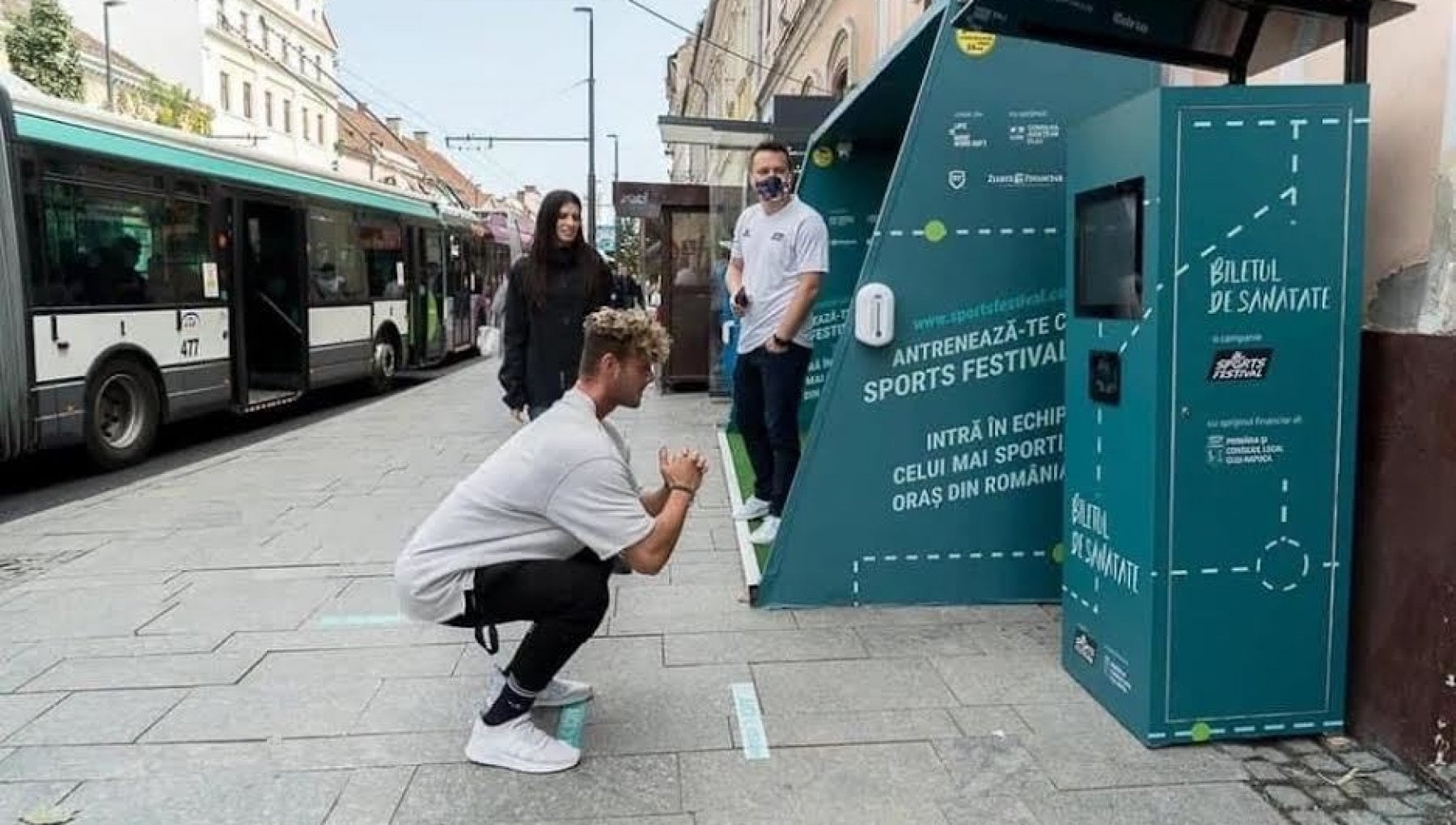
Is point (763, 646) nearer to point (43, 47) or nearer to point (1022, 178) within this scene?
point (1022, 178)

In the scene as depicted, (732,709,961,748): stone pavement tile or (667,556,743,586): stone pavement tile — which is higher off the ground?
(667,556,743,586): stone pavement tile

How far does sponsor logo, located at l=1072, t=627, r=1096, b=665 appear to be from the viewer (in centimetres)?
360

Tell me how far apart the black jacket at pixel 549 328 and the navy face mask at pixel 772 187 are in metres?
0.81

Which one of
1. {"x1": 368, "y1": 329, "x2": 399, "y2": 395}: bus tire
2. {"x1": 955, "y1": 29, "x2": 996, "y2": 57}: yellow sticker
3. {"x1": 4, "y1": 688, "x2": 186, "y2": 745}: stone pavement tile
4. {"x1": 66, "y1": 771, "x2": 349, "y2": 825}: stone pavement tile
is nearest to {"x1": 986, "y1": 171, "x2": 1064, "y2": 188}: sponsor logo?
{"x1": 955, "y1": 29, "x2": 996, "y2": 57}: yellow sticker

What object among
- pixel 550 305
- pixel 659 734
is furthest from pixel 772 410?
pixel 659 734

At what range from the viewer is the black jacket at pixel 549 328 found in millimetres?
4984

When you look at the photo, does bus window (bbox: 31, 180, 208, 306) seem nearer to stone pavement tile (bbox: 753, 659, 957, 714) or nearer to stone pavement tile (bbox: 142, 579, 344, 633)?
stone pavement tile (bbox: 142, 579, 344, 633)

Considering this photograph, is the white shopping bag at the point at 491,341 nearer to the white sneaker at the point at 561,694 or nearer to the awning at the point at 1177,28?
the white sneaker at the point at 561,694

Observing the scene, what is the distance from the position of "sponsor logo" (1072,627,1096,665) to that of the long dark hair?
2.68 metres

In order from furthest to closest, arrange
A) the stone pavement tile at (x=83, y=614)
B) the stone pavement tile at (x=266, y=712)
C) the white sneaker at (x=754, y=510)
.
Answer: the white sneaker at (x=754, y=510) < the stone pavement tile at (x=83, y=614) < the stone pavement tile at (x=266, y=712)

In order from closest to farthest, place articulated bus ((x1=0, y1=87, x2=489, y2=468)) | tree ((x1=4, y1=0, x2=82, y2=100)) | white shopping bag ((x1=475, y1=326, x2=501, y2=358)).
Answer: white shopping bag ((x1=475, y1=326, x2=501, y2=358)) < articulated bus ((x1=0, y1=87, x2=489, y2=468)) < tree ((x1=4, y1=0, x2=82, y2=100))

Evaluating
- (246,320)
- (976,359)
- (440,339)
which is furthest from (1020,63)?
(440,339)

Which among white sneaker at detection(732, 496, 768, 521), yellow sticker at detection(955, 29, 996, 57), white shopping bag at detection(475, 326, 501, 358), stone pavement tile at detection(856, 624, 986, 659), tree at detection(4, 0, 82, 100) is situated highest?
tree at detection(4, 0, 82, 100)

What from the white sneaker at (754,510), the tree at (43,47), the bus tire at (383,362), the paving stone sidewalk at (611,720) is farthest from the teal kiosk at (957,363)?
the tree at (43,47)
